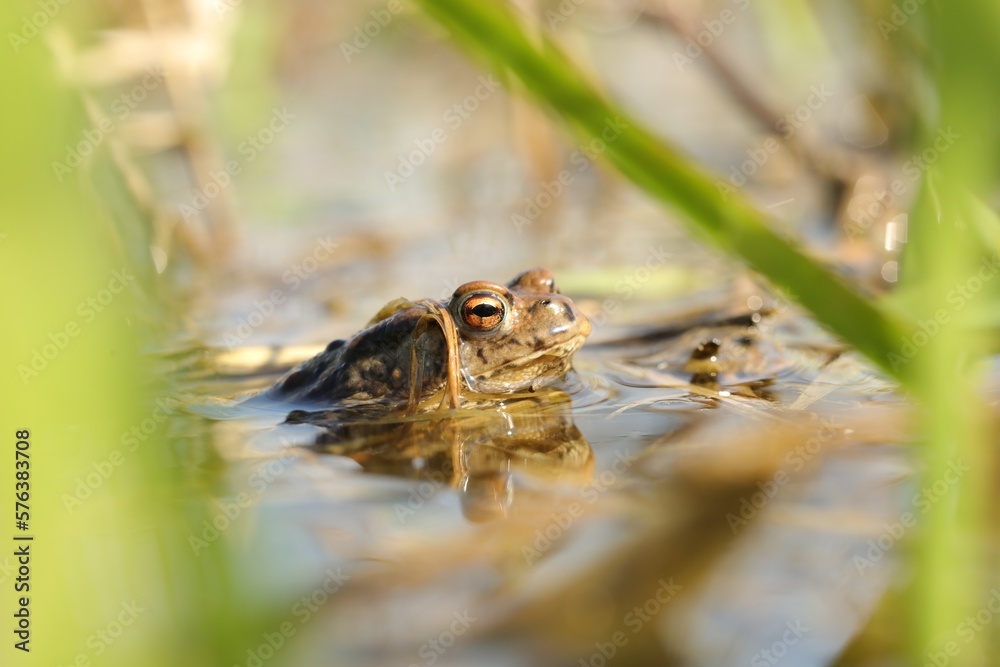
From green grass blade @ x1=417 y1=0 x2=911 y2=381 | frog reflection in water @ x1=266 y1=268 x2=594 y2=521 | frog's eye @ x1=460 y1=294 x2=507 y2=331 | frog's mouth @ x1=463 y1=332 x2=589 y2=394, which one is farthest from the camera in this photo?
frog's mouth @ x1=463 y1=332 x2=589 y2=394

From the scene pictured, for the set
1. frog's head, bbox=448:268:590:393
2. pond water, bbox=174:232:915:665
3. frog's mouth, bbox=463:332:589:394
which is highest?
frog's head, bbox=448:268:590:393

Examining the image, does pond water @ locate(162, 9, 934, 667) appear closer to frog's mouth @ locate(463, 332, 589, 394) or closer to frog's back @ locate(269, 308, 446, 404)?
frog's mouth @ locate(463, 332, 589, 394)

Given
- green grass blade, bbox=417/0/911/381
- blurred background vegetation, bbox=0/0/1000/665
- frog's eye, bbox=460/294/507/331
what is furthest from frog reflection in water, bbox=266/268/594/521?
green grass blade, bbox=417/0/911/381

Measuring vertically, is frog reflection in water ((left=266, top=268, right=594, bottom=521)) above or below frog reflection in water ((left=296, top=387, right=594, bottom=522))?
above

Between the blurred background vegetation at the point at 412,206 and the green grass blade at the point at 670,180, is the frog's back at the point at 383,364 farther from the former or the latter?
the green grass blade at the point at 670,180

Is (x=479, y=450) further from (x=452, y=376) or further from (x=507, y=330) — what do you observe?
(x=507, y=330)

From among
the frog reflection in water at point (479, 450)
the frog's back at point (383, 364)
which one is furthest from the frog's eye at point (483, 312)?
the frog reflection in water at point (479, 450)

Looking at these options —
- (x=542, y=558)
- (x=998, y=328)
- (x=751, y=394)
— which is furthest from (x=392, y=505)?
(x=998, y=328)

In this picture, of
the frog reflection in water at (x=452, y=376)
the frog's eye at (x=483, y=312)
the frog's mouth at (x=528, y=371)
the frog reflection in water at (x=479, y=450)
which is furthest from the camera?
the frog's mouth at (x=528, y=371)

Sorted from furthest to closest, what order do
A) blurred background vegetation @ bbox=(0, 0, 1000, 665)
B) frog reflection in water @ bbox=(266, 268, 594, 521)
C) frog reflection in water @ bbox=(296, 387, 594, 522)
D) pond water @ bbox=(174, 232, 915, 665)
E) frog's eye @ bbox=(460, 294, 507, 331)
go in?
frog's eye @ bbox=(460, 294, 507, 331) < frog reflection in water @ bbox=(266, 268, 594, 521) < frog reflection in water @ bbox=(296, 387, 594, 522) < pond water @ bbox=(174, 232, 915, 665) < blurred background vegetation @ bbox=(0, 0, 1000, 665)
